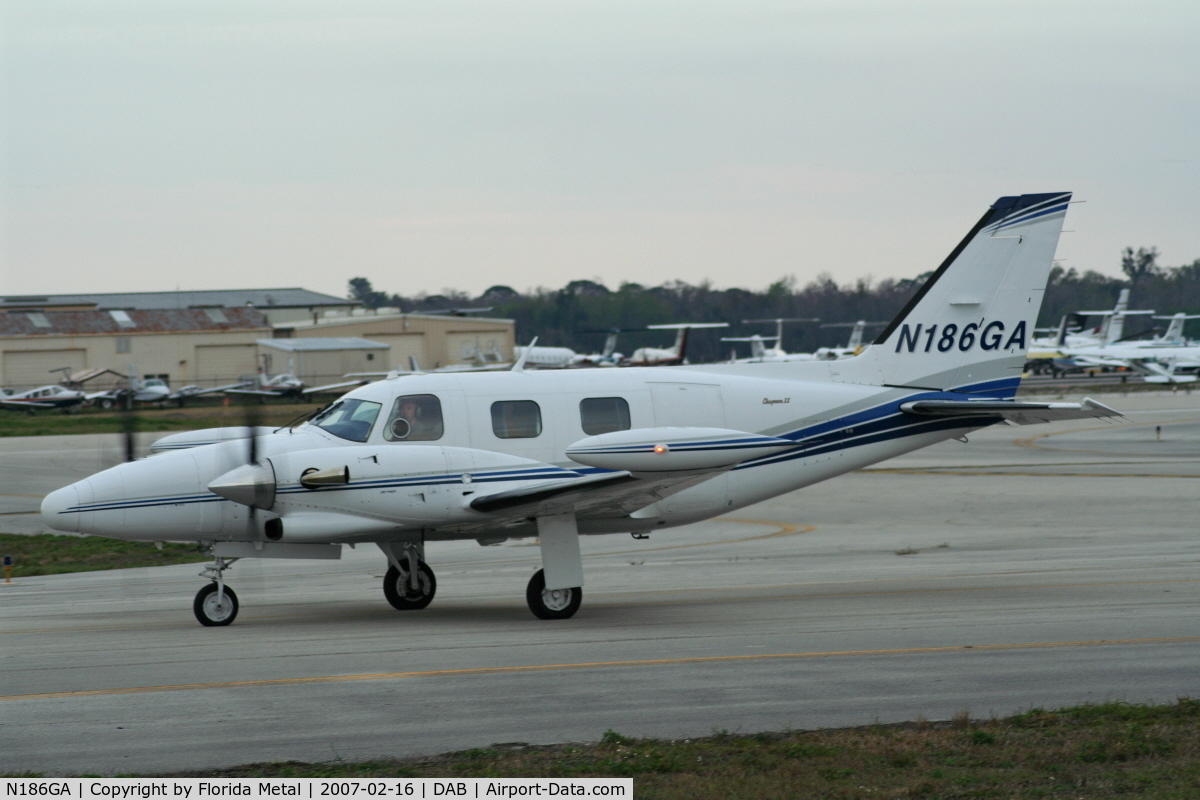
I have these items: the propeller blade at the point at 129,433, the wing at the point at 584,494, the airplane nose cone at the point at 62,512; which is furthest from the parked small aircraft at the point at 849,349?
the airplane nose cone at the point at 62,512

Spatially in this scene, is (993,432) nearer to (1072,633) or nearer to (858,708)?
(1072,633)

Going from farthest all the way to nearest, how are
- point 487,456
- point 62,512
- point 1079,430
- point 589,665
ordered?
point 1079,430
point 487,456
point 62,512
point 589,665

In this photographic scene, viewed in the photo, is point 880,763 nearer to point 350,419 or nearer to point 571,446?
point 571,446

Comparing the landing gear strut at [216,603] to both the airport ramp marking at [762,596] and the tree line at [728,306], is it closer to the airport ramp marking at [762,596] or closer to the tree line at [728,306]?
the airport ramp marking at [762,596]

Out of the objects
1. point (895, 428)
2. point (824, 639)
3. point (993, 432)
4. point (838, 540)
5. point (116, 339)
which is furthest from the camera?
point (116, 339)

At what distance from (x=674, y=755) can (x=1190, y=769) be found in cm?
329

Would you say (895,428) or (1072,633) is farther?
(895,428)

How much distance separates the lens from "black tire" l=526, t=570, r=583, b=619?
13.6 meters

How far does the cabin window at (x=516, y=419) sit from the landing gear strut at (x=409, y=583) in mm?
2004

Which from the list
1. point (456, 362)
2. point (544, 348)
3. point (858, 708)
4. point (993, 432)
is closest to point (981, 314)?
point (858, 708)

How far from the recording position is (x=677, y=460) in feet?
40.5

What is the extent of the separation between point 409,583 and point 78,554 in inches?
414
